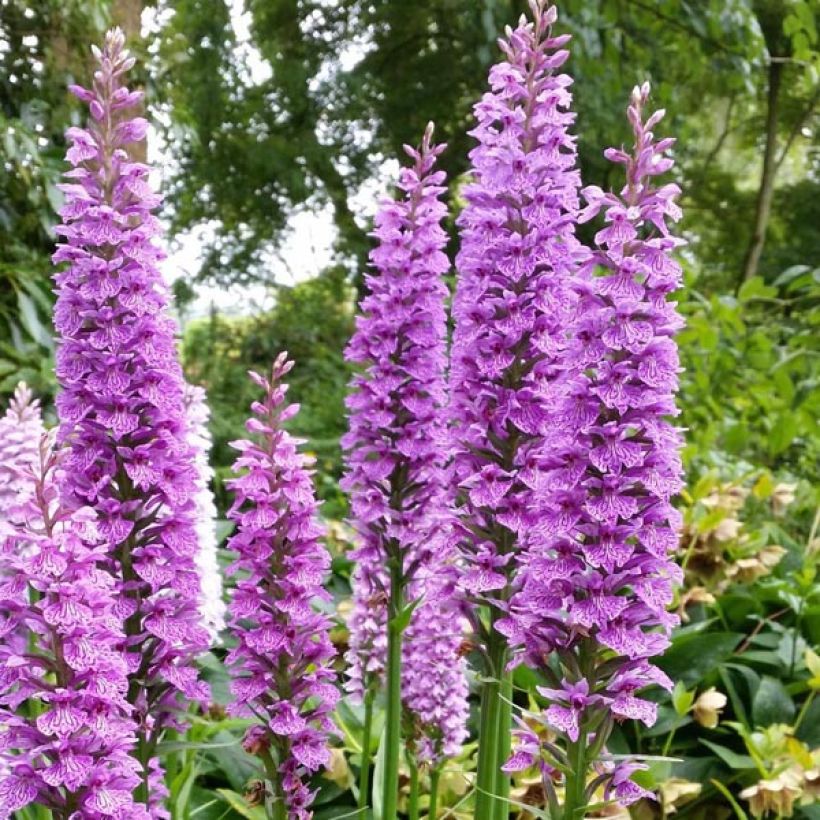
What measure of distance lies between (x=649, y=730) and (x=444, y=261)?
2.26 meters

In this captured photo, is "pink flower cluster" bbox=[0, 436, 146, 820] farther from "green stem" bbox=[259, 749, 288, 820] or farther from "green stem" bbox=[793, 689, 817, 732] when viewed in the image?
"green stem" bbox=[793, 689, 817, 732]

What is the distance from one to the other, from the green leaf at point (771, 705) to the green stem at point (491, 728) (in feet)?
6.27

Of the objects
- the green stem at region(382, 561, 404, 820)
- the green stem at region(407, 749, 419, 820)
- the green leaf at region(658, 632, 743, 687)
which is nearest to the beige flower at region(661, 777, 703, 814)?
the green leaf at region(658, 632, 743, 687)

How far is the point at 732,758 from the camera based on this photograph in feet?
12.0

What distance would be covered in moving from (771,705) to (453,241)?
6935mm

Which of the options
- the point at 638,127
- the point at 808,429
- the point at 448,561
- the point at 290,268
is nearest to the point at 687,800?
the point at 808,429

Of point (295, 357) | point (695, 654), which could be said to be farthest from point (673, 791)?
point (295, 357)

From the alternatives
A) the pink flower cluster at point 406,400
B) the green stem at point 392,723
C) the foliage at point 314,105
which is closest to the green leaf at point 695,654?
the pink flower cluster at point 406,400

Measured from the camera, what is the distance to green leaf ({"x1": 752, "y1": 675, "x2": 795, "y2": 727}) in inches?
154

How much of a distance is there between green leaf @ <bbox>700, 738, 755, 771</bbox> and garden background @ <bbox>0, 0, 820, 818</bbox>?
2cm

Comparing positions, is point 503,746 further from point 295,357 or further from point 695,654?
point 295,357

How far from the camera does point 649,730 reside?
390 cm

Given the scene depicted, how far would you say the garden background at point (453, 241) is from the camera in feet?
12.9

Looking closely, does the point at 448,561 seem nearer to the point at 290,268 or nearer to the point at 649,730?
the point at 649,730
